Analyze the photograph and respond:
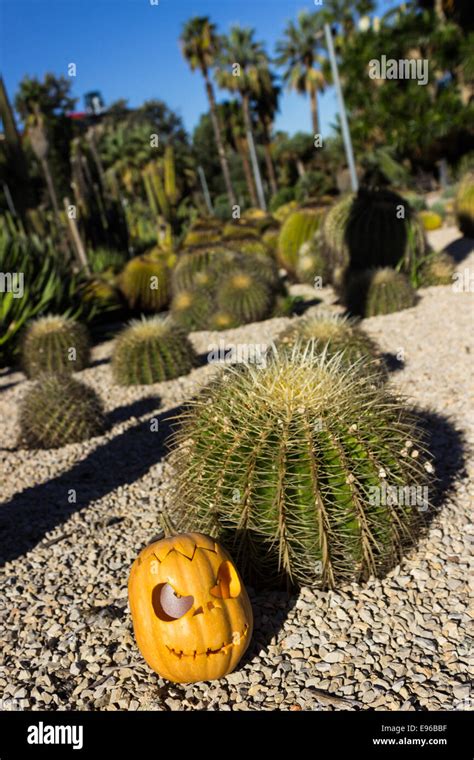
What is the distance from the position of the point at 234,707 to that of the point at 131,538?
168 cm

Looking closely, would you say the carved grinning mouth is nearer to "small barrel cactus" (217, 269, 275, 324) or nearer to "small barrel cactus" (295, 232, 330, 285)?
"small barrel cactus" (217, 269, 275, 324)

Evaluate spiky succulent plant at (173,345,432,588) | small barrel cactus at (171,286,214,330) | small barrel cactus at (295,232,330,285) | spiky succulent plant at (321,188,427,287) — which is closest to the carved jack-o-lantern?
spiky succulent plant at (173,345,432,588)

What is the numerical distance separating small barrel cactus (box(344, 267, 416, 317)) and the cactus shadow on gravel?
3927 millimetres

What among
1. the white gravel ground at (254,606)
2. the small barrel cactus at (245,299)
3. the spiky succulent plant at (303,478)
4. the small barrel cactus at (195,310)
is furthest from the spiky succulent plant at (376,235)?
the spiky succulent plant at (303,478)

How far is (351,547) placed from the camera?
320 centimetres

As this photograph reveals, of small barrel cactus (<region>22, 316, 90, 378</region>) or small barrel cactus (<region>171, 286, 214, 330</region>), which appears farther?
small barrel cactus (<region>171, 286, 214, 330</region>)

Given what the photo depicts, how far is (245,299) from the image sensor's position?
9586 mm

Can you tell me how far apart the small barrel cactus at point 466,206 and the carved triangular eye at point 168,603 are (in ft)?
42.1

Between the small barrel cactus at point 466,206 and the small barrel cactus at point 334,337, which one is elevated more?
the small barrel cactus at point 466,206

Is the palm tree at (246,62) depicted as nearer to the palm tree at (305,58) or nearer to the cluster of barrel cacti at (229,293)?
the palm tree at (305,58)

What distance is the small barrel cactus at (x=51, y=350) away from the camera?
28.7 feet

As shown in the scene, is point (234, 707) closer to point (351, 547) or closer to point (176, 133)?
point (351, 547)

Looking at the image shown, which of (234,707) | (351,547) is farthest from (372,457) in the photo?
(234,707)

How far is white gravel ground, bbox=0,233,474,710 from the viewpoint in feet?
9.04
